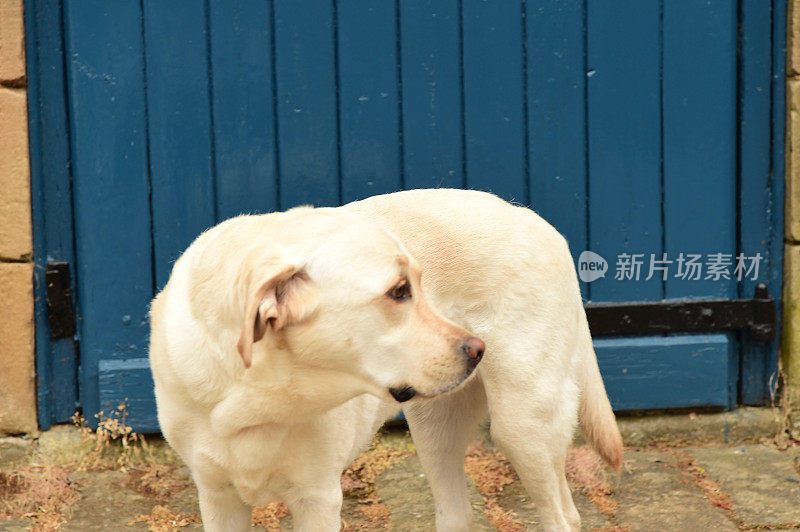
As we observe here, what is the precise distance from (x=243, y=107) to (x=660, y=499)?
6.88 feet

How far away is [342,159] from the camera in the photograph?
3951 millimetres

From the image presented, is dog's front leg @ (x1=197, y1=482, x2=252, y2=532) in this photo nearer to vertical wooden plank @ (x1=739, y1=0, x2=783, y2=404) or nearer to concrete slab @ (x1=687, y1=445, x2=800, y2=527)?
concrete slab @ (x1=687, y1=445, x2=800, y2=527)

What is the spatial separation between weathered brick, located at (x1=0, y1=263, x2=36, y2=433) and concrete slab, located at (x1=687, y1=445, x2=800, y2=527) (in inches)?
103

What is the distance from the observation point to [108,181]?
387 centimetres

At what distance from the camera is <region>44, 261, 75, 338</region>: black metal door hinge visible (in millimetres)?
3881

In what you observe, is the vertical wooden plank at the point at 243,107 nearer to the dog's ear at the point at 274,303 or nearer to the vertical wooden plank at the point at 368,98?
the vertical wooden plank at the point at 368,98

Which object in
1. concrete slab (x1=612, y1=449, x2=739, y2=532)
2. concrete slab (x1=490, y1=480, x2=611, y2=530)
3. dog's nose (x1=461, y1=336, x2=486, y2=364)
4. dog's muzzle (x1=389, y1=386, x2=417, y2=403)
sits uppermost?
dog's nose (x1=461, y1=336, x2=486, y2=364)

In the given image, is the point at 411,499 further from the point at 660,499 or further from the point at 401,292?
the point at 401,292

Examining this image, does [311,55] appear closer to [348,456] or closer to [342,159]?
[342,159]

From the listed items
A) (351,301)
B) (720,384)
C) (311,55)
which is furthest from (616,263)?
(351,301)

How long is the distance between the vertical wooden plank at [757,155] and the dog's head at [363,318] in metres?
2.25

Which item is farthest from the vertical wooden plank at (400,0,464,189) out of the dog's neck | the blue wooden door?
the dog's neck

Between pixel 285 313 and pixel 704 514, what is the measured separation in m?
2.01

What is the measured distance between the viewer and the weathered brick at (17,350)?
3850 mm
